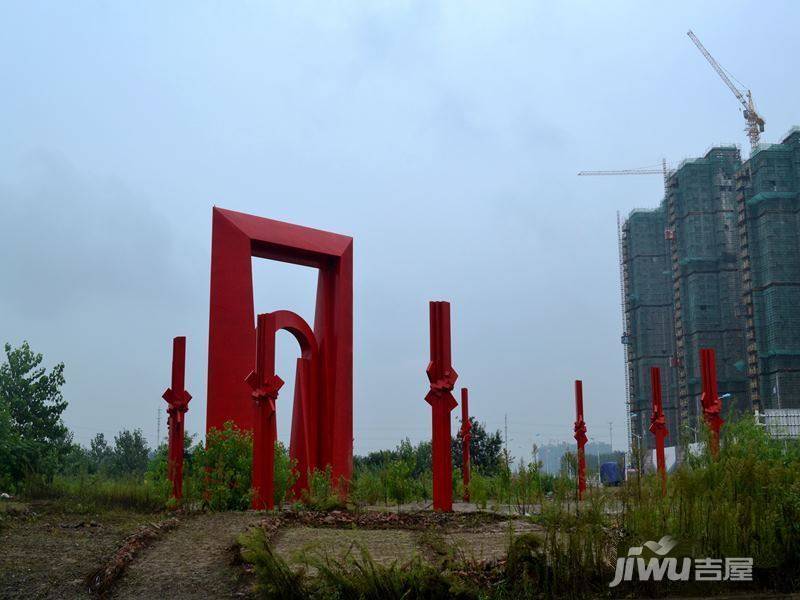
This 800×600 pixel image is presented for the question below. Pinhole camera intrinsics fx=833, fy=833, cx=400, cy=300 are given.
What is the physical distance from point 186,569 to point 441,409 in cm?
362

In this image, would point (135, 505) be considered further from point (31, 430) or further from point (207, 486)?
point (31, 430)

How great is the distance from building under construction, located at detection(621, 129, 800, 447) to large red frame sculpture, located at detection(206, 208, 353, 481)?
90.6 ft

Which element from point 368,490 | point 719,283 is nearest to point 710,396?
point 368,490

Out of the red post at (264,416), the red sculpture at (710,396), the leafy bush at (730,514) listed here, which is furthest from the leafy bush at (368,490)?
the leafy bush at (730,514)

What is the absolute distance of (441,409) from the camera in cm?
829

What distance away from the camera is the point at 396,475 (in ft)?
36.3

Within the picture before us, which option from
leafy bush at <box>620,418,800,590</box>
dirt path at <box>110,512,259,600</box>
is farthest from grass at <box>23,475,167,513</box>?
leafy bush at <box>620,418,800,590</box>

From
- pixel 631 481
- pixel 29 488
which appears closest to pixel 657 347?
pixel 29 488

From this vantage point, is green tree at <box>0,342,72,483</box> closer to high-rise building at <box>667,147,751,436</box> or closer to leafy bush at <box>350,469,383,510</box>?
leafy bush at <box>350,469,383,510</box>

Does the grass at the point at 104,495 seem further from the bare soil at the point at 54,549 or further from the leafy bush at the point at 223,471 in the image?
the bare soil at the point at 54,549

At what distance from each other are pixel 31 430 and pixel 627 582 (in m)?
17.7

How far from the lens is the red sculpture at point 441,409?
27.2 feet

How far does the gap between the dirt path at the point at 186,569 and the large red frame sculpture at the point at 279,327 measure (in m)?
6.41

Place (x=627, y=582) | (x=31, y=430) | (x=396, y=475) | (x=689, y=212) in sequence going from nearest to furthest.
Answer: (x=627, y=582)
(x=396, y=475)
(x=31, y=430)
(x=689, y=212)
